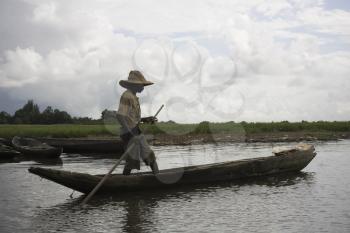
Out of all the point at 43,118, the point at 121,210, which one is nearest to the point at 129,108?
the point at 121,210

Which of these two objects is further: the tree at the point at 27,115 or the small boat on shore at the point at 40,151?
the tree at the point at 27,115

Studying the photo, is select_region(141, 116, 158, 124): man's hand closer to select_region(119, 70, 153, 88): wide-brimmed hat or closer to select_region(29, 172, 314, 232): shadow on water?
select_region(119, 70, 153, 88): wide-brimmed hat

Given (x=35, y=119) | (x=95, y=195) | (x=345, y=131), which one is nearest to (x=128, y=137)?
(x=95, y=195)

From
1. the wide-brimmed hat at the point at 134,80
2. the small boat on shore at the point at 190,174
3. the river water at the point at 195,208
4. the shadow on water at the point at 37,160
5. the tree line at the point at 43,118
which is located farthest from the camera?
the tree line at the point at 43,118

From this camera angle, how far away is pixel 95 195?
8.80 meters

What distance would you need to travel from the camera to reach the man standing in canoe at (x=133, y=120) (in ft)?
28.1

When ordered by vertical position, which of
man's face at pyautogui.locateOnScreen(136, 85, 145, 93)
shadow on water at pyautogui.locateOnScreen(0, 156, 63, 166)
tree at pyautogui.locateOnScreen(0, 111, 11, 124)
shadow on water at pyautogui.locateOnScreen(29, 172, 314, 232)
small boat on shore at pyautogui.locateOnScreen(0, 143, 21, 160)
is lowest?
shadow on water at pyautogui.locateOnScreen(29, 172, 314, 232)

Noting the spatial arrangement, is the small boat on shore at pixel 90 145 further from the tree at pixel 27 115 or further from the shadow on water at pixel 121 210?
the tree at pixel 27 115

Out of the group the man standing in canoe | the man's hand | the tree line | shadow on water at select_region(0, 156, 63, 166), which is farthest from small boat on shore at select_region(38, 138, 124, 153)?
the tree line

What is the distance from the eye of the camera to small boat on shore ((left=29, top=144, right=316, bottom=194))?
325 inches

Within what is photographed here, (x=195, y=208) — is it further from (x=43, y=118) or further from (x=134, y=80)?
(x=43, y=118)

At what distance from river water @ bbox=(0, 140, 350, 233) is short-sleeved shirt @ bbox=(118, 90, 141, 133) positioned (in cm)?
146

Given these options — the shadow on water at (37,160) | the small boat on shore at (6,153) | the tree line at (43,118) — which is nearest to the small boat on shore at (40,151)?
the shadow on water at (37,160)

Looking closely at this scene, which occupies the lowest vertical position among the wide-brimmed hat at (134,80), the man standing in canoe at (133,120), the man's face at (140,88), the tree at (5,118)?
the man standing in canoe at (133,120)
